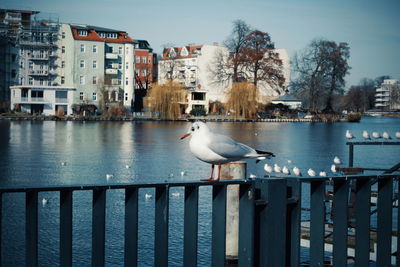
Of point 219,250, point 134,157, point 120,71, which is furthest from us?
point 120,71

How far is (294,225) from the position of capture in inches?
143

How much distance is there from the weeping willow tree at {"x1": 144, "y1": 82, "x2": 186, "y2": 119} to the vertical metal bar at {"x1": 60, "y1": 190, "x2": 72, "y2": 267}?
75.3 metres

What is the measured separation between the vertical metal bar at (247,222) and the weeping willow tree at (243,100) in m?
75.3

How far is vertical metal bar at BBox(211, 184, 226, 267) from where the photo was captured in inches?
133

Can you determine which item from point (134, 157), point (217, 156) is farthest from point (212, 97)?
point (217, 156)

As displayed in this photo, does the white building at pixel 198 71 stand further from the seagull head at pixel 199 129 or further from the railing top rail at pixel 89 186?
the railing top rail at pixel 89 186

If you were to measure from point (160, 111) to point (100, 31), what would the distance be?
17028 mm

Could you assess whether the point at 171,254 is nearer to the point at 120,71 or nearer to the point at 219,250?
the point at 219,250

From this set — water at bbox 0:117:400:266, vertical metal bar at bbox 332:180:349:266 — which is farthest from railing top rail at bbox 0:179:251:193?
water at bbox 0:117:400:266

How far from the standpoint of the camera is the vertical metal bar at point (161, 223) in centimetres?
321

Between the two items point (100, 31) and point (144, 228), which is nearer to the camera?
point (144, 228)

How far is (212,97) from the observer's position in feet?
328

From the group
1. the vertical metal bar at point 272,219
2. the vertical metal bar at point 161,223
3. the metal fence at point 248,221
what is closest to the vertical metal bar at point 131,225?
the metal fence at point 248,221

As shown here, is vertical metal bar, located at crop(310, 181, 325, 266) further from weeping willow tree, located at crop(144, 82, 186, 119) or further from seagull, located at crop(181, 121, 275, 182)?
weeping willow tree, located at crop(144, 82, 186, 119)
